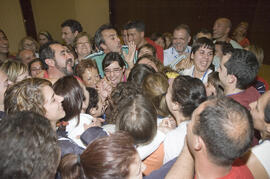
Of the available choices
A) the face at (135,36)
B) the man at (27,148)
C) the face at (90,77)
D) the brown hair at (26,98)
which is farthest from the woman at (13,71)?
the face at (135,36)

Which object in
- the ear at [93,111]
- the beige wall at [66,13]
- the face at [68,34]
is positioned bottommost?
the ear at [93,111]

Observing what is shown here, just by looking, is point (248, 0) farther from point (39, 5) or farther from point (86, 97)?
point (39, 5)

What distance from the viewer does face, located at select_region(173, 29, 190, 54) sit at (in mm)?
3816

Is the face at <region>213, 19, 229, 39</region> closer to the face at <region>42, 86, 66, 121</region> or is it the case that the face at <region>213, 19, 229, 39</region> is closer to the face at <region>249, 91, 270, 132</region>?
the face at <region>249, 91, 270, 132</region>

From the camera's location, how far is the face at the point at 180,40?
3816 millimetres

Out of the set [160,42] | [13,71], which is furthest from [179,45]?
[13,71]

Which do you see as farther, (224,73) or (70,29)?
(70,29)

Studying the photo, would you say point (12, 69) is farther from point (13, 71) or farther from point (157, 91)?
point (157, 91)

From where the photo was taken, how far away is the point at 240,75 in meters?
2.03

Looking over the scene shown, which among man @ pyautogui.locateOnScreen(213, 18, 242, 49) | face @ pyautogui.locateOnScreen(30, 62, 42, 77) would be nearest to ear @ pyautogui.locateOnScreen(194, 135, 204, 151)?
face @ pyautogui.locateOnScreen(30, 62, 42, 77)

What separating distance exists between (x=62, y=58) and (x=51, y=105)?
150 centimetres

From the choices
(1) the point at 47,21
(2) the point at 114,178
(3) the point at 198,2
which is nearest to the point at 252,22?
(3) the point at 198,2

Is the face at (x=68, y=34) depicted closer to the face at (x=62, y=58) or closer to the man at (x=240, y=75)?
the face at (x=62, y=58)

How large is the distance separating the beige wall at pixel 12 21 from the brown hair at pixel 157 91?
8.58m
